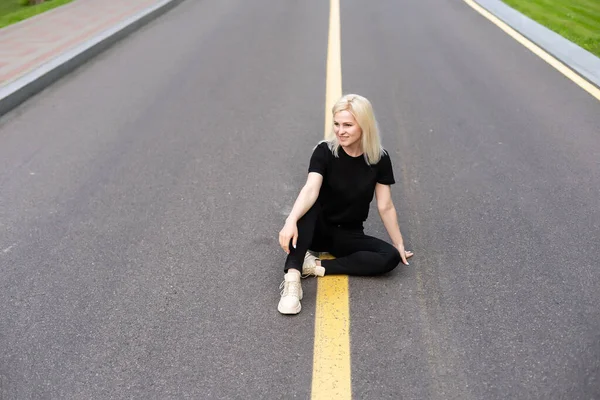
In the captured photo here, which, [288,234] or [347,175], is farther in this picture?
[347,175]

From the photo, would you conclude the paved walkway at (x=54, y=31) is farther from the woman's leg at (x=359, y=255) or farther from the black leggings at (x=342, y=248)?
the woman's leg at (x=359, y=255)

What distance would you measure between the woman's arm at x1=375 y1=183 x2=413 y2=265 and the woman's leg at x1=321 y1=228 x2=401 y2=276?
115mm

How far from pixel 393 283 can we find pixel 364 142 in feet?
2.81

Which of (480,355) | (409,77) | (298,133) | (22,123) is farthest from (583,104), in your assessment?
(22,123)

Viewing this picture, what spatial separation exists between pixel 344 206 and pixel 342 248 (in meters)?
0.26

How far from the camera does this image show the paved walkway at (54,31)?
991cm

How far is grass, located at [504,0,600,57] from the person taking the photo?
38.9 feet

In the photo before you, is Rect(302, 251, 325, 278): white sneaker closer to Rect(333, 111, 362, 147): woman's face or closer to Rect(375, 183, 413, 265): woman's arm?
Rect(375, 183, 413, 265): woman's arm

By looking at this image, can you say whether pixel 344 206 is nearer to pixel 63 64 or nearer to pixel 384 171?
pixel 384 171

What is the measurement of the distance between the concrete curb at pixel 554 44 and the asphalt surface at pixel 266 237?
0.53 meters

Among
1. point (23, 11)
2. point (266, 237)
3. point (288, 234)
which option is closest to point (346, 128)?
point (288, 234)

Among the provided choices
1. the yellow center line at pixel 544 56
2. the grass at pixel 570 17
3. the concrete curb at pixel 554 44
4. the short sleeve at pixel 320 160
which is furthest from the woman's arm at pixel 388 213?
the grass at pixel 570 17

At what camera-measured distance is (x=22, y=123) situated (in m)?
7.64

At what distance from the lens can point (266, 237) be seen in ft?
16.1
